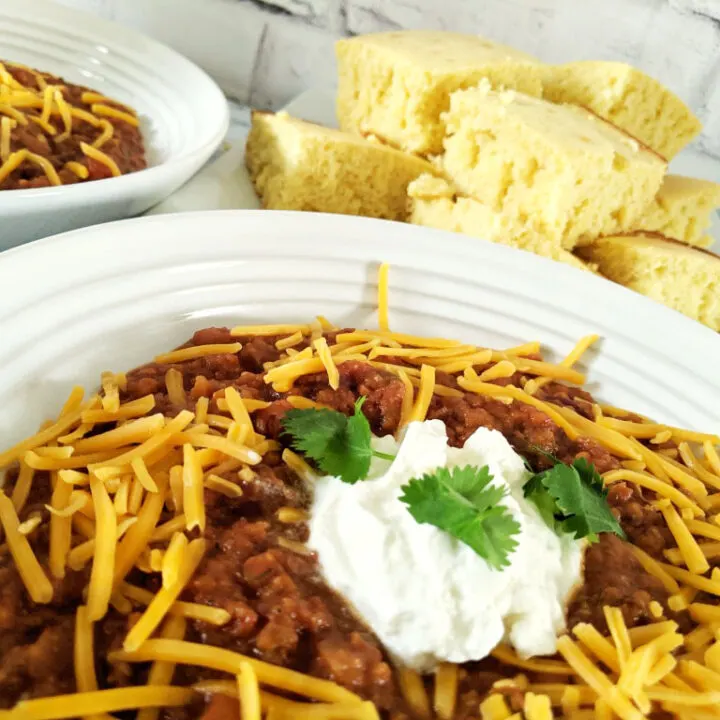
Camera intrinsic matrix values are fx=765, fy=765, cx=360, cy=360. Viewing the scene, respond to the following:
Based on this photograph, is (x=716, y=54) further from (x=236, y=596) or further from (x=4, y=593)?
(x=4, y=593)

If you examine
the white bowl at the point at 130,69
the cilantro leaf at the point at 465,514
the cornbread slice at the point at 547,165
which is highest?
the cornbread slice at the point at 547,165

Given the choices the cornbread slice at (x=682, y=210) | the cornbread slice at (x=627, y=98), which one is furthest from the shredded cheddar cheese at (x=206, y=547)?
the cornbread slice at (x=627, y=98)

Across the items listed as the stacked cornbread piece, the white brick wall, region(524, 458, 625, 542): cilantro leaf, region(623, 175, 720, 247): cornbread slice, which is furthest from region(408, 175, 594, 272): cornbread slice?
the white brick wall

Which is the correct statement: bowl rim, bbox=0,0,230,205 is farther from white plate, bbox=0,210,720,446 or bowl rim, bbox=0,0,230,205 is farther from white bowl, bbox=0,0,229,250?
white plate, bbox=0,210,720,446

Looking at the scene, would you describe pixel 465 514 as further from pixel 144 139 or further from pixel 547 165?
pixel 144 139

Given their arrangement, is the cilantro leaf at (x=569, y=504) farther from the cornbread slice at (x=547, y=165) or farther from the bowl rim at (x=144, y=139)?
the bowl rim at (x=144, y=139)

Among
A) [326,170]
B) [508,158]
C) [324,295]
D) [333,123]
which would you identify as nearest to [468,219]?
[508,158]

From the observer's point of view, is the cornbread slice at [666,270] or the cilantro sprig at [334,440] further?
the cornbread slice at [666,270]
